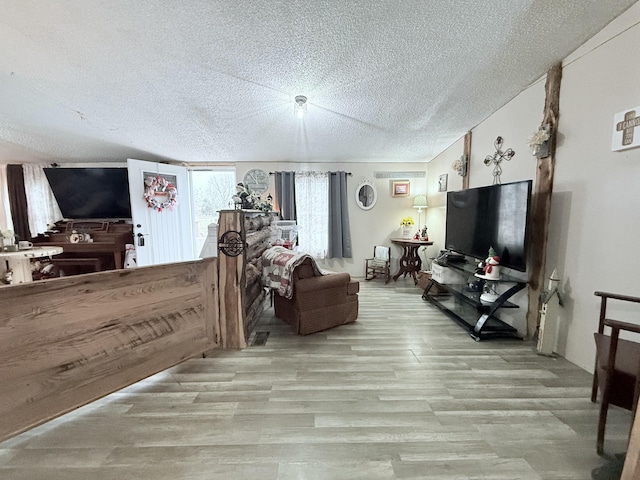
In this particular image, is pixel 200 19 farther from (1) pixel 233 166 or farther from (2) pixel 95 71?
(1) pixel 233 166

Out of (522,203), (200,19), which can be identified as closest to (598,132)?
(522,203)

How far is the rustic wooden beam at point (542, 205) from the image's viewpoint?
7.25 feet

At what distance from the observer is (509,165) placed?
109 inches

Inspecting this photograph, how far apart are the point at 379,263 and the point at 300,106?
3.20 m

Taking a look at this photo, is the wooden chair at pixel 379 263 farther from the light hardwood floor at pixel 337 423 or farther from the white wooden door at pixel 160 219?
the white wooden door at pixel 160 219

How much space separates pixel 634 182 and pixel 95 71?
14.8 feet

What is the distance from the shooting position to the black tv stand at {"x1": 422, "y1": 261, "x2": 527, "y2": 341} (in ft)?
8.13

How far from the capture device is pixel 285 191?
481 centimetres

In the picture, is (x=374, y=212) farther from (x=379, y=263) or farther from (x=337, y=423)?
(x=337, y=423)

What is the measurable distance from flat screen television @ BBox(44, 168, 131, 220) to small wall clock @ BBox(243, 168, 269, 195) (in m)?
2.01

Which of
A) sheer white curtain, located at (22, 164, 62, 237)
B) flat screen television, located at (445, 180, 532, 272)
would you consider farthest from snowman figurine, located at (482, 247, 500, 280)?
sheer white curtain, located at (22, 164, 62, 237)

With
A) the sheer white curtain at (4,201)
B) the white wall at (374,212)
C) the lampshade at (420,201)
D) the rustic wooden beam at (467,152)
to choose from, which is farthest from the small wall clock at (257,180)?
the sheer white curtain at (4,201)

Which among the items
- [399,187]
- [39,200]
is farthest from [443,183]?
[39,200]

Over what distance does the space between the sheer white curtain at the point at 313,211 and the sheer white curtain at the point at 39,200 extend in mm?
4278
